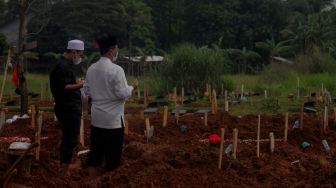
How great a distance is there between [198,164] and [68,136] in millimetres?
1504

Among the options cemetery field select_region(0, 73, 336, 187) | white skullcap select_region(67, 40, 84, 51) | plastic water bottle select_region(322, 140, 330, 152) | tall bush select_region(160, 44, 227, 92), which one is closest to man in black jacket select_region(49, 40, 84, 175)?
white skullcap select_region(67, 40, 84, 51)

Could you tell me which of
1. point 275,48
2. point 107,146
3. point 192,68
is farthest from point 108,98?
point 275,48

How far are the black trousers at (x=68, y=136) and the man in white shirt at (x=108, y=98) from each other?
77cm

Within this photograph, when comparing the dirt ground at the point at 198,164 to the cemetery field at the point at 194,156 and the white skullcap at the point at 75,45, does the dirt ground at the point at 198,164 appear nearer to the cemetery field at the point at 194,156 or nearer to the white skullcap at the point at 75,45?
the cemetery field at the point at 194,156

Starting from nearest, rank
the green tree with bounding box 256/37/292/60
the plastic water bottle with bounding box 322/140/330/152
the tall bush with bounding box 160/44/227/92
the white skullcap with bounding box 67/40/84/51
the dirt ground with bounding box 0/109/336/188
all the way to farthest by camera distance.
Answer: the dirt ground with bounding box 0/109/336/188 < the white skullcap with bounding box 67/40/84/51 < the plastic water bottle with bounding box 322/140/330/152 < the tall bush with bounding box 160/44/227/92 < the green tree with bounding box 256/37/292/60

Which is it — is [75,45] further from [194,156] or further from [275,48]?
[275,48]

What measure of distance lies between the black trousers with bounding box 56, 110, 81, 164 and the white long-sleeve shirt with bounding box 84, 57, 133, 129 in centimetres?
87

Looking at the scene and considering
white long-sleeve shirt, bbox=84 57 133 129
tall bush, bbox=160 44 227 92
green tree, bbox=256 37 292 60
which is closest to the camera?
white long-sleeve shirt, bbox=84 57 133 129

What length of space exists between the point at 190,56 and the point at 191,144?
40.0 feet

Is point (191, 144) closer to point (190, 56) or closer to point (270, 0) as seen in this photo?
point (190, 56)

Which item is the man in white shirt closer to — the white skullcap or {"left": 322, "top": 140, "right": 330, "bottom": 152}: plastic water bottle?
the white skullcap

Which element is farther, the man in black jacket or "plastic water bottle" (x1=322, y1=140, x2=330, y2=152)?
"plastic water bottle" (x1=322, y1=140, x2=330, y2=152)

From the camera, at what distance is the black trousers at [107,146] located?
5.96 m

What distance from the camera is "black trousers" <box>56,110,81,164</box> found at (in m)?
6.75
